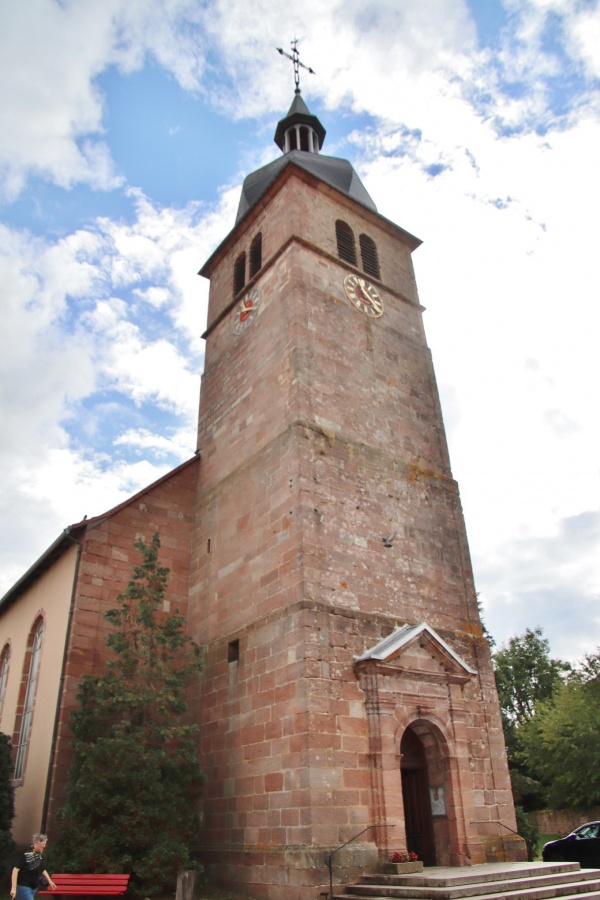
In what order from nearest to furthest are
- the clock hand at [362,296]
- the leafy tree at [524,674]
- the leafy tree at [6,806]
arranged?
1. the leafy tree at [6,806]
2. the clock hand at [362,296]
3. the leafy tree at [524,674]

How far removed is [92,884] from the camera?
29.9 ft

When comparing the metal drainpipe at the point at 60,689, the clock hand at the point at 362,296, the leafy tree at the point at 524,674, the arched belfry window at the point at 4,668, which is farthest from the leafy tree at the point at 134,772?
the leafy tree at the point at 524,674

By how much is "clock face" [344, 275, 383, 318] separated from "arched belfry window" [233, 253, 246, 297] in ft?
11.0

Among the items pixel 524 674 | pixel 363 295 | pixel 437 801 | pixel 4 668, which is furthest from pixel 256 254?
pixel 524 674

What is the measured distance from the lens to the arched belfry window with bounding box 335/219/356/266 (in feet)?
57.1

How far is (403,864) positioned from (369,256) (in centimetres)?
1412

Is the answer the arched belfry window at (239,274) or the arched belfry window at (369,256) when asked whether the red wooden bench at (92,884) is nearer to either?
the arched belfry window at (239,274)

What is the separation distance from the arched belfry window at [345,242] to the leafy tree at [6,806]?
13.3 meters

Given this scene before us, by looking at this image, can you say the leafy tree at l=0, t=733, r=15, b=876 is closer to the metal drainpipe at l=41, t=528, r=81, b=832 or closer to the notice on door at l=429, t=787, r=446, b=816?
the metal drainpipe at l=41, t=528, r=81, b=832

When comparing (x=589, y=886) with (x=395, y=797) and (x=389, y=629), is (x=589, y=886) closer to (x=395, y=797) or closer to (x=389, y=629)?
(x=395, y=797)

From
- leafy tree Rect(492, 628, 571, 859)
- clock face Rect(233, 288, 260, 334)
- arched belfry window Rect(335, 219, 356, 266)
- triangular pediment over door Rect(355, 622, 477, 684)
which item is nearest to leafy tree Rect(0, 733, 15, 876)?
triangular pediment over door Rect(355, 622, 477, 684)

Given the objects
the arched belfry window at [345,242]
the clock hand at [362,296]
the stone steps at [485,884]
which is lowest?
the stone steps at [485,884]

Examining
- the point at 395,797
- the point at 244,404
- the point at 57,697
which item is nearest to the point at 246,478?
the point at 244,404

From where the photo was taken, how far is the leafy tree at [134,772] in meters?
9.83
